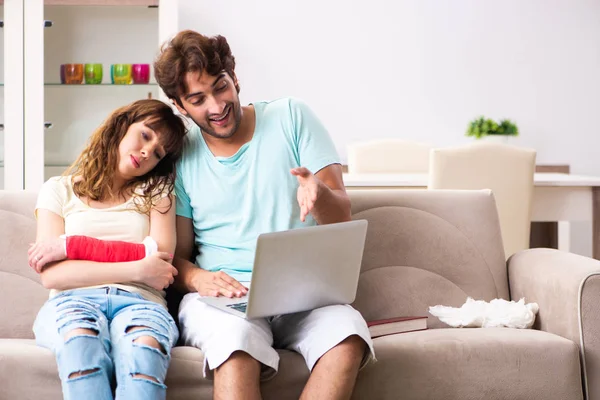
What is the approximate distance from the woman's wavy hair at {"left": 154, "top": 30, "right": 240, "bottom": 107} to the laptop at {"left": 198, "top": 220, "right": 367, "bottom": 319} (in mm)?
535


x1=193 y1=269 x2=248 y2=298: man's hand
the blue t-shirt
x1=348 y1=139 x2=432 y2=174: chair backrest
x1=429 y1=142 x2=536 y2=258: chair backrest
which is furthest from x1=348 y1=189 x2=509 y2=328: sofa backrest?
x1=348 y1=139 x2=432 y2=174: chair backrest

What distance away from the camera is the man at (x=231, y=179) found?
181 cm

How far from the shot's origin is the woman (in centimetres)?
154

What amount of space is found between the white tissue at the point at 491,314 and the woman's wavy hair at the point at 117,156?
79 cm

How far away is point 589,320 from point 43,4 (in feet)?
9.75

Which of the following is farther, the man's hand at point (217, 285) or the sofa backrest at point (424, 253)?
the sofa backrest at point (424, 253)

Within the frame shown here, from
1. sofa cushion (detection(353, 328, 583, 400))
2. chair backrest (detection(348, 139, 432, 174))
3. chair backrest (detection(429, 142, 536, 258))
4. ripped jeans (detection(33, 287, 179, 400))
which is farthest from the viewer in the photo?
chair backrest (detection(348, 139, 432, 174))

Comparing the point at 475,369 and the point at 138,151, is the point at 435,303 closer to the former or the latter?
the point at 475,369

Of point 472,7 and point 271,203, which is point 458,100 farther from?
point 271,203

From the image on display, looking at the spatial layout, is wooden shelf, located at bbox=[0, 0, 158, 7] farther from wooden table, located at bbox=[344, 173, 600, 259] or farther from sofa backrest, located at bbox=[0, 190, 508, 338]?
sofa backrest, located at bbox=[0, 190, 508, 338]

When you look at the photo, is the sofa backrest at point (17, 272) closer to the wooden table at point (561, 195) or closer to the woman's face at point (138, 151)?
the woman's face at point (138, 151)

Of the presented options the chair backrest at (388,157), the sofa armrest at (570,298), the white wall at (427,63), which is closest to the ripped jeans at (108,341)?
the sofa armrest at (570,298)

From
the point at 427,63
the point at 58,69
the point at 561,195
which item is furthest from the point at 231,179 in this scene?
the point at 427,63

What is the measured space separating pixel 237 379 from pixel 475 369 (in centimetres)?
57
